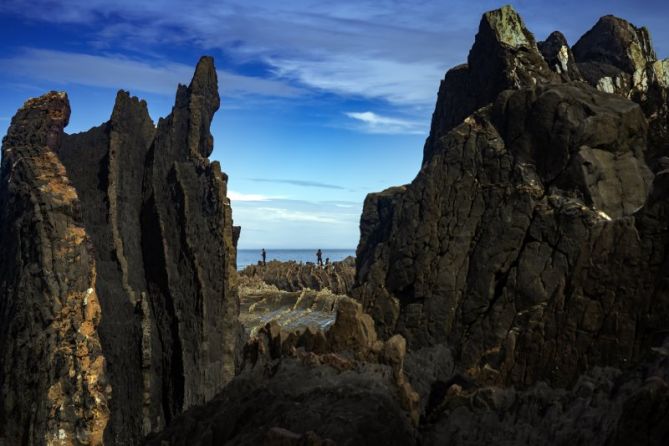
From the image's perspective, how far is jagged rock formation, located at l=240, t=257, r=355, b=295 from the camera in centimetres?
7669

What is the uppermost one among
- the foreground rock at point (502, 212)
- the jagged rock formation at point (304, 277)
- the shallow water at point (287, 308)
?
the foreground rock at point (502, 212)

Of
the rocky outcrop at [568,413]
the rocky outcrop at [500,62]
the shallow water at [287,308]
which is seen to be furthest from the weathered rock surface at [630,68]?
A: the shallow water at [287,308]

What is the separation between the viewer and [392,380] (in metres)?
14.1

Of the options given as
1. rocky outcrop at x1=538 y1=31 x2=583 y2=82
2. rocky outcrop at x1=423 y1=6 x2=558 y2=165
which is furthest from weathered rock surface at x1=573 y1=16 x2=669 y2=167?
rocky outcrop at x1=423 y1=6 x2=558 y2=165

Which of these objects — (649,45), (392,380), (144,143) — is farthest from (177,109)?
(649,45)

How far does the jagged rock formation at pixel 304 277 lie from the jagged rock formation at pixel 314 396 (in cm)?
5530

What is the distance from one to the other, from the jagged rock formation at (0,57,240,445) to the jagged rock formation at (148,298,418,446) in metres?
4.03

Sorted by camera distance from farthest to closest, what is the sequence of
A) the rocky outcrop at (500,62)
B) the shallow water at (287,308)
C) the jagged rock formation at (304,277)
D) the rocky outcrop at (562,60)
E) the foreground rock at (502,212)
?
1. the jagged rock formation at (304,277)
2. the shallow water at (287,308)
3. the rocky outcrop at (562,60)
4. the rocky outcrop at (500,62)
5. the foreground rock at (502,212)

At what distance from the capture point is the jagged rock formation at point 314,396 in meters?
11.9

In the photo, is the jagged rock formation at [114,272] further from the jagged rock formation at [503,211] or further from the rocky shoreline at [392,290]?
the jagged rock formation at [503,211]

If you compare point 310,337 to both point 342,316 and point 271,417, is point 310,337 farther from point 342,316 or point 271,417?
point 271,417

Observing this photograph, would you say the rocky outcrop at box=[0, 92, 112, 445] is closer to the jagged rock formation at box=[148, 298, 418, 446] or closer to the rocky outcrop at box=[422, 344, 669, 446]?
the jagged rock formation at box=[148, 298, 418, 446]

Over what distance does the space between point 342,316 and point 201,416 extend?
443 cm

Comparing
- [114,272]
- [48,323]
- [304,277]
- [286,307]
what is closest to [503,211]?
[114,272]
